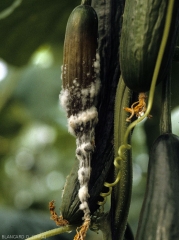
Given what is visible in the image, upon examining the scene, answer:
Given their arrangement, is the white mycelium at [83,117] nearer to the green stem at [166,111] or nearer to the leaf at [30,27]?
the green stem at [166,111]

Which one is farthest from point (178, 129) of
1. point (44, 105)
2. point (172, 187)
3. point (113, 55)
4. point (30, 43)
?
point (172, 187)

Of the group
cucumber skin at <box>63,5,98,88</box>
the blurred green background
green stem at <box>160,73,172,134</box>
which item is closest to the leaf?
the blurred green background

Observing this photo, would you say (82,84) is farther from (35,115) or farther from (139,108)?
(35,115)

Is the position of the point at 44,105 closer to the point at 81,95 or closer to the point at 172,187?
the point at 81,95

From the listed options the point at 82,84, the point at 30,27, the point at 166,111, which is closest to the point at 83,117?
the point at 82,84

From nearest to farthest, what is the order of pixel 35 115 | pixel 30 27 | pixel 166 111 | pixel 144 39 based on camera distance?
1. pixel 144 39
2. pixel 166 111
3. pixel 30 27
4. pixel 35 115
